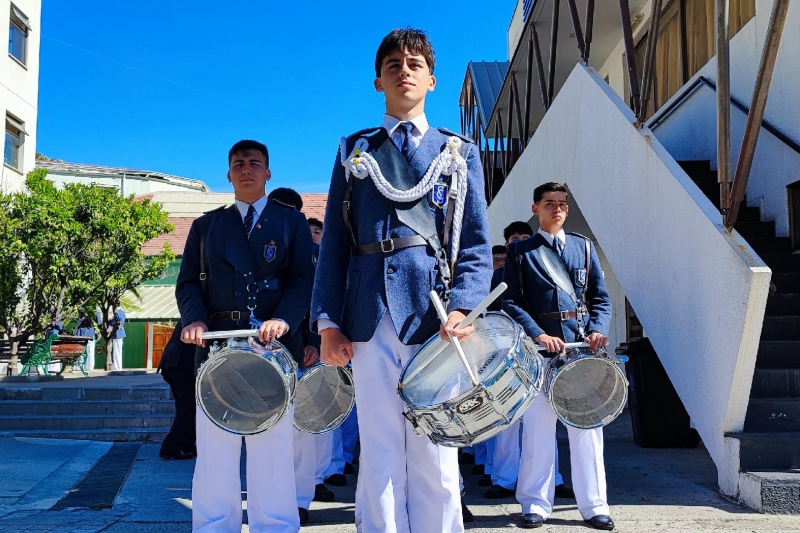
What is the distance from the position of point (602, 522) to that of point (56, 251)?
15.8m

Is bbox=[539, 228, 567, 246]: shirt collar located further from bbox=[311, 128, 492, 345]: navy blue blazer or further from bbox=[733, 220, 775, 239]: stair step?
bbox=[733, 220, 775, 239]: stair step

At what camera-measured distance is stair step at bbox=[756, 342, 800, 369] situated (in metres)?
5.86

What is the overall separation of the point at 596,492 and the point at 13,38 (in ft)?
79.0

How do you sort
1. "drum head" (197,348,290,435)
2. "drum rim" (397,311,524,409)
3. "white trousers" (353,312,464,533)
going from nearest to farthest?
1. "drum rim" (397,311,524,409)
2. "white trousers" (353,312,464,533)
3. "drum head" (197,348,290,435)

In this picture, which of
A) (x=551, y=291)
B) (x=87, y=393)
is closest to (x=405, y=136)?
(x=551, y=291)

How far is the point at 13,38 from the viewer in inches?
931

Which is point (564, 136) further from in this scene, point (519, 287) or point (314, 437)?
point (314, 437)

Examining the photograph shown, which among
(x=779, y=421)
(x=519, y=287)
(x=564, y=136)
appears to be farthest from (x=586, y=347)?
(x=564, y=136)

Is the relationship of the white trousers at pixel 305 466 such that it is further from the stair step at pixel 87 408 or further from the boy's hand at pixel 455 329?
the stair step at pixel 87 408

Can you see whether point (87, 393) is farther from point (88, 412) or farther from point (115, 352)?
point (115, 352)

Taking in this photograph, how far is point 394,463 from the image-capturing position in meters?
2.90

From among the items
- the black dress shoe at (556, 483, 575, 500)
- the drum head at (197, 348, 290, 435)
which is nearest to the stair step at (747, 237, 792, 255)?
the black dress shoe at (556, 483, 575, 500)

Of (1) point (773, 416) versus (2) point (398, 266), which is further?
(1) point (773, 416)

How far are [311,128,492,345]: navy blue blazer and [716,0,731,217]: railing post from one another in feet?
9.67
